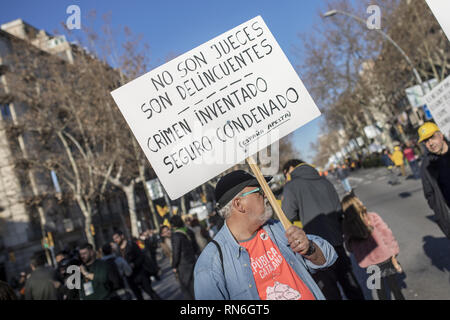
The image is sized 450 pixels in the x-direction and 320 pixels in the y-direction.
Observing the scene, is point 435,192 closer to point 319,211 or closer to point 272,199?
point 319,211

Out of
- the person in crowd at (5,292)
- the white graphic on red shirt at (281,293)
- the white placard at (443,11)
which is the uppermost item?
the white placard at (443,11)

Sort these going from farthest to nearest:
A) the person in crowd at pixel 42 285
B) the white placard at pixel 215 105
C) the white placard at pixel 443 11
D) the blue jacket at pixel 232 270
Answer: the person in crowd at pixel 42 285
the white placard at pixel 443 11
the white placard at pixel 215 105
the blue jacket at pixel 232 270

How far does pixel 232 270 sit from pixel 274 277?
23 cm

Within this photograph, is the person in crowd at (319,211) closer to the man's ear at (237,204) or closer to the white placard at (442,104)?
the white placard at (442,104)

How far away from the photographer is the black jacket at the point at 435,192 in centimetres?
357

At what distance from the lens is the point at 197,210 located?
Answer: 2927 cm

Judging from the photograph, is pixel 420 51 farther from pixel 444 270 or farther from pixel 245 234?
pixel 245 234

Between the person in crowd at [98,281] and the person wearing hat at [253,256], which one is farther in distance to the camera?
the person in crowd at [98,281]

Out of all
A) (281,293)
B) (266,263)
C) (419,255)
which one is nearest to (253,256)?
(266,263)

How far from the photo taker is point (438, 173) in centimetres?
369

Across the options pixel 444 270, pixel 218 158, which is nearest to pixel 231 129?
pixel 218 158

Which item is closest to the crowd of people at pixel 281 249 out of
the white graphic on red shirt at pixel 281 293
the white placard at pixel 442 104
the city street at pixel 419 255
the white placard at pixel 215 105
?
the white graphic on red shirt at pixel 281 293

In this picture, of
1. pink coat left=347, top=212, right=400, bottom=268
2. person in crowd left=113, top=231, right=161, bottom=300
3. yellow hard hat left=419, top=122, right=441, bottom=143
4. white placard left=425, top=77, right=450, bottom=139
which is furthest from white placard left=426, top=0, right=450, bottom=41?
person in crowd left=113, top=231, right=161, bottom=300
